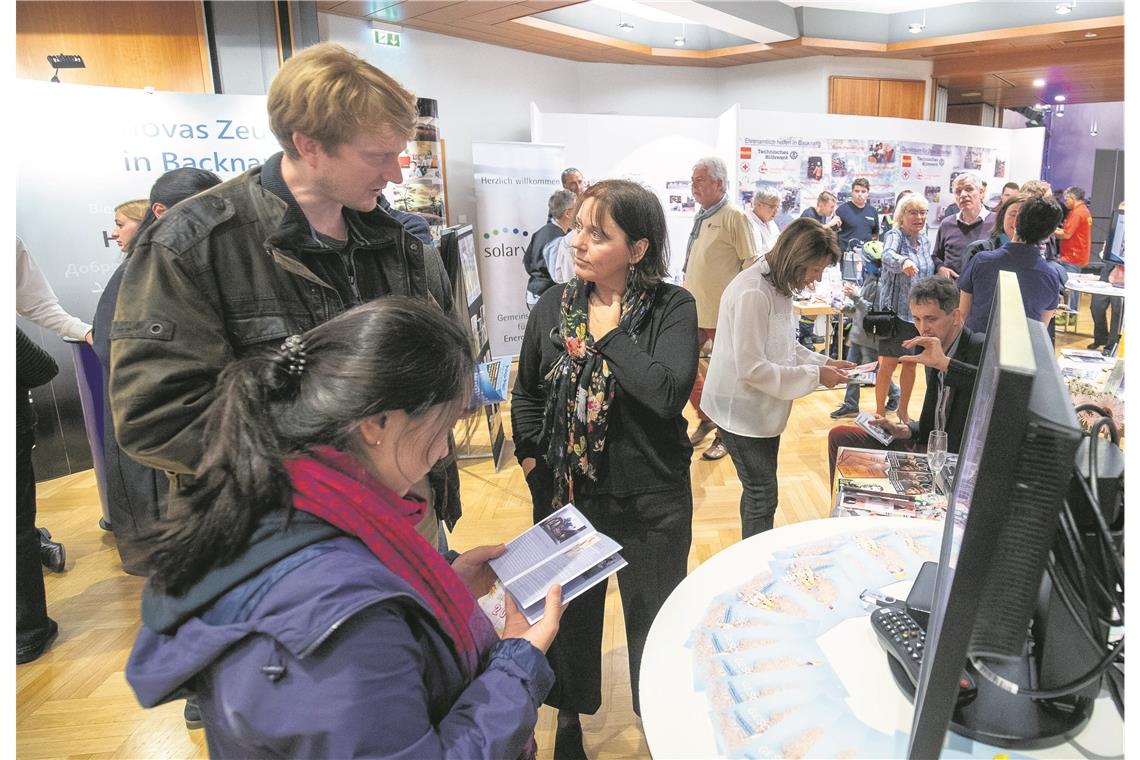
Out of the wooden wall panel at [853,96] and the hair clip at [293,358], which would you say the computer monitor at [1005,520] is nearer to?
the hair clip at [293,358]

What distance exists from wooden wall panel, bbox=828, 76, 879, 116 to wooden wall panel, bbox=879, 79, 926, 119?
0.10 meters

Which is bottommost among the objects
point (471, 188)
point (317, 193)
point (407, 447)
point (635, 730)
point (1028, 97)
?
point (635, 730)

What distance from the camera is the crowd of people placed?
674mm

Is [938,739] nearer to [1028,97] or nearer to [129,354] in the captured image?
[129,354]

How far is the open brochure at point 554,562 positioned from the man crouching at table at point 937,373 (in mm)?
1417

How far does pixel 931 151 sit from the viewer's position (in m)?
7.71

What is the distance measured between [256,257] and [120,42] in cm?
437

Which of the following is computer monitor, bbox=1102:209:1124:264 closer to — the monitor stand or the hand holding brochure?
the hand holding brochure

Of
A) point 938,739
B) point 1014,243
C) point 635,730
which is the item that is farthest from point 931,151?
point 938,739

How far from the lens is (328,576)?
669 mm

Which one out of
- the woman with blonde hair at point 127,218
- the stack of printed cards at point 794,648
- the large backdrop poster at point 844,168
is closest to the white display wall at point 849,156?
the large backdrop poster at point 844,168

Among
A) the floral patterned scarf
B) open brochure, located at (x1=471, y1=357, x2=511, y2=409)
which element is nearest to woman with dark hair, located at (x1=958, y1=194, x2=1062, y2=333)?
open brochure, located at (x1=471, y1=357, x2=511, y2=409)

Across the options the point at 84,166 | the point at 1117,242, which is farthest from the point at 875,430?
the point at 1117,242

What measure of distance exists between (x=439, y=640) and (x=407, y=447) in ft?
0.73
